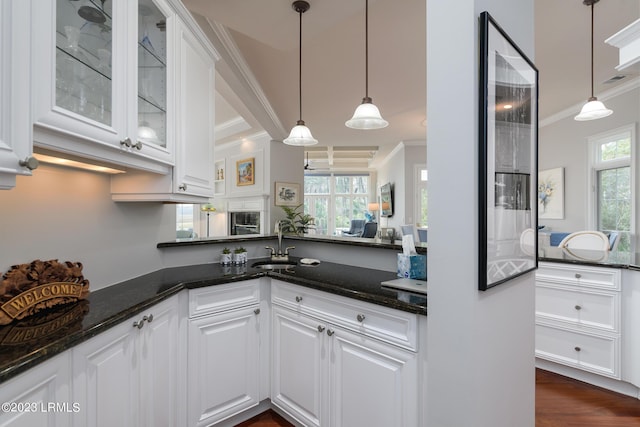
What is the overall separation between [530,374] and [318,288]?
3.51ft

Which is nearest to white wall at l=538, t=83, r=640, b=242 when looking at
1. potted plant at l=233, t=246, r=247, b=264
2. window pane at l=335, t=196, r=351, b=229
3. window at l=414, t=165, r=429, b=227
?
window at l=414, t=165, r=429, b=227

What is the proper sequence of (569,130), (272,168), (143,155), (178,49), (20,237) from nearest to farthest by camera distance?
(20,237) → (143,155) → (178,49) → (569,130) → (272,168)

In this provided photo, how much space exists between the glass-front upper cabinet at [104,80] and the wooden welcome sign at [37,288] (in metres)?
0.50

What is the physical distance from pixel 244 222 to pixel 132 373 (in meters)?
5.15

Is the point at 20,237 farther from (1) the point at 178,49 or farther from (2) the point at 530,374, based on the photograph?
(2) the point at 530,374

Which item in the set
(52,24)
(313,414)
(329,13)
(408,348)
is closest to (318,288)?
(408,348)

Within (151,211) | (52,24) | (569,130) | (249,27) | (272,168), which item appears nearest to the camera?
(52,24)

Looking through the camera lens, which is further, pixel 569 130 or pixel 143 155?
pixel 569 130

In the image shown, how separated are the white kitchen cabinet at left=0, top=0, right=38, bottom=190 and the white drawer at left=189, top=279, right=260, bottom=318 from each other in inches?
41.6

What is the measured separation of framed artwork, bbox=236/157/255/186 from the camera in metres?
6.11

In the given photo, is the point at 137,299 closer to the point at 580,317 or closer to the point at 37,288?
the point at 37,288

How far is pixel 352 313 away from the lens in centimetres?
155

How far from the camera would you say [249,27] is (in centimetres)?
230

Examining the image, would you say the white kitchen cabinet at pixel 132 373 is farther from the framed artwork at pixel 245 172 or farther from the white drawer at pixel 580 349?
the framed artwork at pixel 245 172
